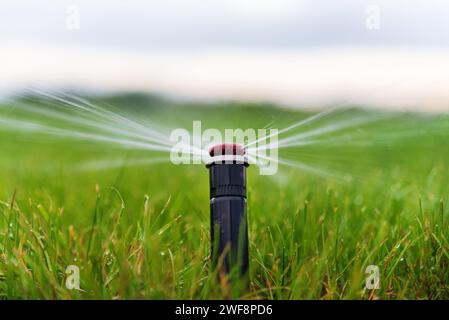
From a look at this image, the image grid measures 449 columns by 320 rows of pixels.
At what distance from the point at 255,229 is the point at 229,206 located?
2.74 feet

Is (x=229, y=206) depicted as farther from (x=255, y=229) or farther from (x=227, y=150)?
(x=255, y=229)

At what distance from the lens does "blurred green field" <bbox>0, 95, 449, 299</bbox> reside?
2.20m

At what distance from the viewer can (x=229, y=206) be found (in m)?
2.05

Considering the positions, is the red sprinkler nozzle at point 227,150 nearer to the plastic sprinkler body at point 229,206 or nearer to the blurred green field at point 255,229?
the plastic sprinkler body at point 229,206

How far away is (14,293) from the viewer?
87.4 inches

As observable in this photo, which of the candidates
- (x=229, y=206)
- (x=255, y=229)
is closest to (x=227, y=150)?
(x=229, y=206)

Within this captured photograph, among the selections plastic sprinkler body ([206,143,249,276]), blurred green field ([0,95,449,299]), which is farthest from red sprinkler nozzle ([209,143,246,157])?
blurred green field ([0,95,449,299])

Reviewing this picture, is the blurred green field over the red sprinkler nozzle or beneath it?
beneath

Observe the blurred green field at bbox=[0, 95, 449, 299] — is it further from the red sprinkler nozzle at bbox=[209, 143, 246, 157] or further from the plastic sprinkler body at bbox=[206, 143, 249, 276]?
the red sprinkler nozzle at bbox=[209, 143, 246, 157]

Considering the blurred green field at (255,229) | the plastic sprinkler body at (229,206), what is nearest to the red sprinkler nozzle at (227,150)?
the plastic sprinkler body at (229,206)

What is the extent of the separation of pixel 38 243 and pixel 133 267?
0.44 meters

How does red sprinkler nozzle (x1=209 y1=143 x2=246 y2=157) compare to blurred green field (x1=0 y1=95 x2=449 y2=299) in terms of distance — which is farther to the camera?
blurred green field (x1=0 y1=95 x2=449 y2=299)

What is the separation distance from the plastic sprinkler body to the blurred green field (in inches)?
3.3
